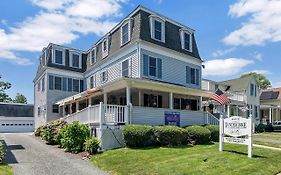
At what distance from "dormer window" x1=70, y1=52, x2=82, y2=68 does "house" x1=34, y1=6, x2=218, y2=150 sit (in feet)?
5.23

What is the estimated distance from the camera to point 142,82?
669 inches

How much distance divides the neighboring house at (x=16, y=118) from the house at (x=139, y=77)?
500 inches

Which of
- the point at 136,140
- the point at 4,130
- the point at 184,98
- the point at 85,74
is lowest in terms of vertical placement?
the point at 4,130

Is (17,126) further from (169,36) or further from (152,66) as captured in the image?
(169,36)

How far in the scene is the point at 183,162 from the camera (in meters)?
10.9

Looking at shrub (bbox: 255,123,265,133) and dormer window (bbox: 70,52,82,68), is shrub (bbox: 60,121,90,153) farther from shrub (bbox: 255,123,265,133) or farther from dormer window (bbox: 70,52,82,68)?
shrub (bbox: 255,123,265,133)

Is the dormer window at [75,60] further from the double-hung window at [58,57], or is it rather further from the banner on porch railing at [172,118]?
the banner on porch railing at [172,118]

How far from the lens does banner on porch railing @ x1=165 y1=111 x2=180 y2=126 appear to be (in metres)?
→ 18.3

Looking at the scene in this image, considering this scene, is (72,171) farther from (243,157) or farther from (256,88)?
(256,88)

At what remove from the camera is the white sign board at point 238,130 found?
1194cm

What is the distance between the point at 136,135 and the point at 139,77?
635 cm

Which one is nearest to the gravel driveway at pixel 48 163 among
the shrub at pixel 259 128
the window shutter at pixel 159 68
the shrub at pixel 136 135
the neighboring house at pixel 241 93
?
Result: the shrub at pixel 136 135

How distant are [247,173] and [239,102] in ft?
83.7

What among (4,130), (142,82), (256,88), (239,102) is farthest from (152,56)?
(4,130)
